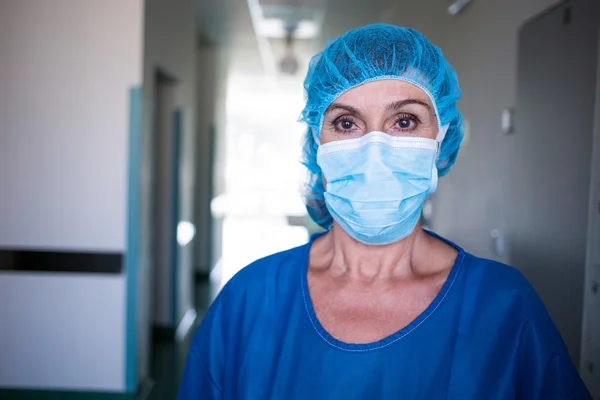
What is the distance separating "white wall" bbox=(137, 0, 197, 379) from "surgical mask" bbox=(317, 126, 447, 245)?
193cm

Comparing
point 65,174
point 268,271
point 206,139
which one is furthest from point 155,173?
point 268,271

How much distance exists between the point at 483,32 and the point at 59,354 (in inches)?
108

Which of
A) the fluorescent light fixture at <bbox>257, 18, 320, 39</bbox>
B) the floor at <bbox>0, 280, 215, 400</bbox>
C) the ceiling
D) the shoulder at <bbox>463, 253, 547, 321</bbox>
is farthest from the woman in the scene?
the fluorescent light fixture at <bbox>257, 18, 320, 39</bbox>

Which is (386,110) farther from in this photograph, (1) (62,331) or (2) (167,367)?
(2) (167,367)

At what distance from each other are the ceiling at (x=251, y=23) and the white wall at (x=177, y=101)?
15.6 inches

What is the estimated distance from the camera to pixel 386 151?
3.29 ft

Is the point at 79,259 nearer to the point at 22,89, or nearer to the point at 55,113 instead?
the point at 55,113

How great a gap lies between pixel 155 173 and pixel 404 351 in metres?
3.11

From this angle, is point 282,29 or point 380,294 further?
point 282,29

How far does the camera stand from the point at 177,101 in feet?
12.2

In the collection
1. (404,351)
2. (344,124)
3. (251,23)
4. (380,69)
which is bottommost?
(404,351)

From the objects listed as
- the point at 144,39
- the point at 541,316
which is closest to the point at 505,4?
the point at 541,316

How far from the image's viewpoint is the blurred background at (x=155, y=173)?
1.56m

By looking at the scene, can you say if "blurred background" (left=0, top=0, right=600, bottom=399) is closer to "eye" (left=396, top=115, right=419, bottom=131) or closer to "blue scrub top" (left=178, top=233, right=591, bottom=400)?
"eye" (left=396, top=115, right=419, bottom=131)
